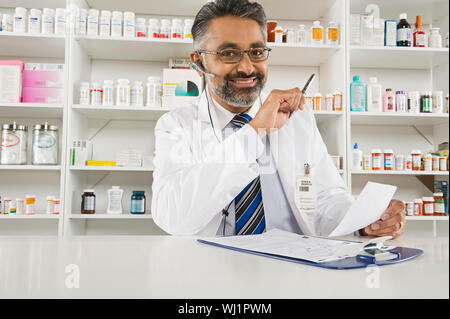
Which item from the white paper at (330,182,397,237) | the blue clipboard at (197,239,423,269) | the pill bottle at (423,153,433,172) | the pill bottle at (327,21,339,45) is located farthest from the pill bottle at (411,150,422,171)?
the blue clipboard at (197,239,423,269)

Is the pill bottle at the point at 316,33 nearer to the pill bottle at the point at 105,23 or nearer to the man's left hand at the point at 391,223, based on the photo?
the pill bottle at the point at 105,23

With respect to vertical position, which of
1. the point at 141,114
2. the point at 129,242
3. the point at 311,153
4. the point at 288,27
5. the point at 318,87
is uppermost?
the point at 288,27

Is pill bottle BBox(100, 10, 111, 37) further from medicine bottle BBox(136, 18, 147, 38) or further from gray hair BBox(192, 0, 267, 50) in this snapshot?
gray hair BBox(192, 0, 267, 50)

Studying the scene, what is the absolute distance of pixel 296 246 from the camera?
51 centimetres

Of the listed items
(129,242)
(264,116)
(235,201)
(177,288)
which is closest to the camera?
(177,288)

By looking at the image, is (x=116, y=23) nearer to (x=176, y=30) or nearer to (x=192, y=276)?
(x=176, y=30)

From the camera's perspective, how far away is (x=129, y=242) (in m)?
0.57

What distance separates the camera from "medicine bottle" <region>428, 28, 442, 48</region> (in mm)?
1553

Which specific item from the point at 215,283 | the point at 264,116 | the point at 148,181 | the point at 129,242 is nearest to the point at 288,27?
the point at 264,116

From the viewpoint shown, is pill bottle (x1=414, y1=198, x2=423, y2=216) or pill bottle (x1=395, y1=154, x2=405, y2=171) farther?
pill bottle (x1=395, y1=154, x2=405, y2=171)

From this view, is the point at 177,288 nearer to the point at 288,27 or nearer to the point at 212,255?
the point at 212,255

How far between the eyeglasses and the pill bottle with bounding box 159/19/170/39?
1.91 ft

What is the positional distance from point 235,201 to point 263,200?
9 centimetres

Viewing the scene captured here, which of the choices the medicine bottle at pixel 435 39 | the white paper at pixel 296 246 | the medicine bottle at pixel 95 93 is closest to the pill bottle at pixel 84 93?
the medicine bottle at pixel 95 93
